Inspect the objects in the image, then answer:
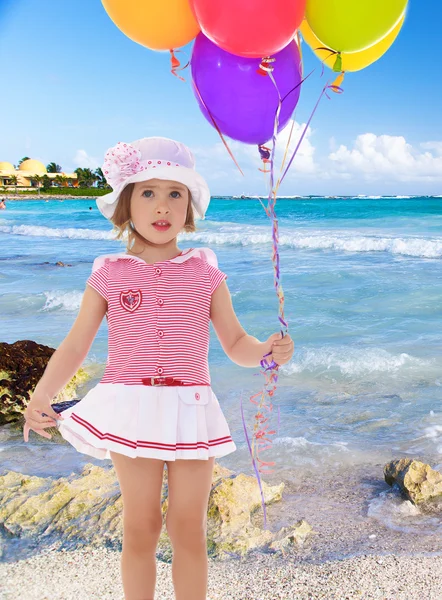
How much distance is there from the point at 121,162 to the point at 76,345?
58cm

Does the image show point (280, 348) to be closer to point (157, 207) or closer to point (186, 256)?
point (186, 256)

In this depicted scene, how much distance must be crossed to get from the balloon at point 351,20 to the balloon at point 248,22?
0.09 metres

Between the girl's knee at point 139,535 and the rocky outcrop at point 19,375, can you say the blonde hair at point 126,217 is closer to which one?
the girl's knee at point 139,535

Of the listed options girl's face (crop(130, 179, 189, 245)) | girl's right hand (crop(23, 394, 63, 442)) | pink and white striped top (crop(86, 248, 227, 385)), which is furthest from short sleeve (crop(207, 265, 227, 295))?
girl's right hand (crop(23, 394, 63, 442))

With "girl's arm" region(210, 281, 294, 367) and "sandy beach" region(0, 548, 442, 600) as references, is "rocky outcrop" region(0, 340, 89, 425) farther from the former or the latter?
"girl's arm" region(210, 281, 294, 367)

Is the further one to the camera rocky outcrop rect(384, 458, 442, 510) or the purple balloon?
rocky outcrop rect(384, 458, 442, 510)

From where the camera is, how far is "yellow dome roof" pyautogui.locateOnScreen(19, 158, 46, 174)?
71812mm

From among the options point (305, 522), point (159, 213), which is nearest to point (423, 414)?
point (305, 522)

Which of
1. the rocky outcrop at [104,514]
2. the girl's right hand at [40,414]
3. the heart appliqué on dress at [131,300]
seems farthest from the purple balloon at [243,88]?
the rocky outcrop at [104,514]

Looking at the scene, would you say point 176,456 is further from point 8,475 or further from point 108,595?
point 8,475

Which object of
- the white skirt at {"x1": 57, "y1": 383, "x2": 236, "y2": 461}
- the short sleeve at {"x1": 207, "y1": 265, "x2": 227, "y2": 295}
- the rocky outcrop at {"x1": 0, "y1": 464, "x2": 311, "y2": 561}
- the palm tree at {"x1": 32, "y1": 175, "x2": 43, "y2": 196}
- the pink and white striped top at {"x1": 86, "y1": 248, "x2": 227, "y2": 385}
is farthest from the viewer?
the palm tree at {"x1": 32, "y1": 175, "x2": 43, "y2": 196}

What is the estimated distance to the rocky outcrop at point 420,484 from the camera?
2.87 m

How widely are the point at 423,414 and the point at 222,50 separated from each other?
3.08 m

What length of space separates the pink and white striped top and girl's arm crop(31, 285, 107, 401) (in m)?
0.04
